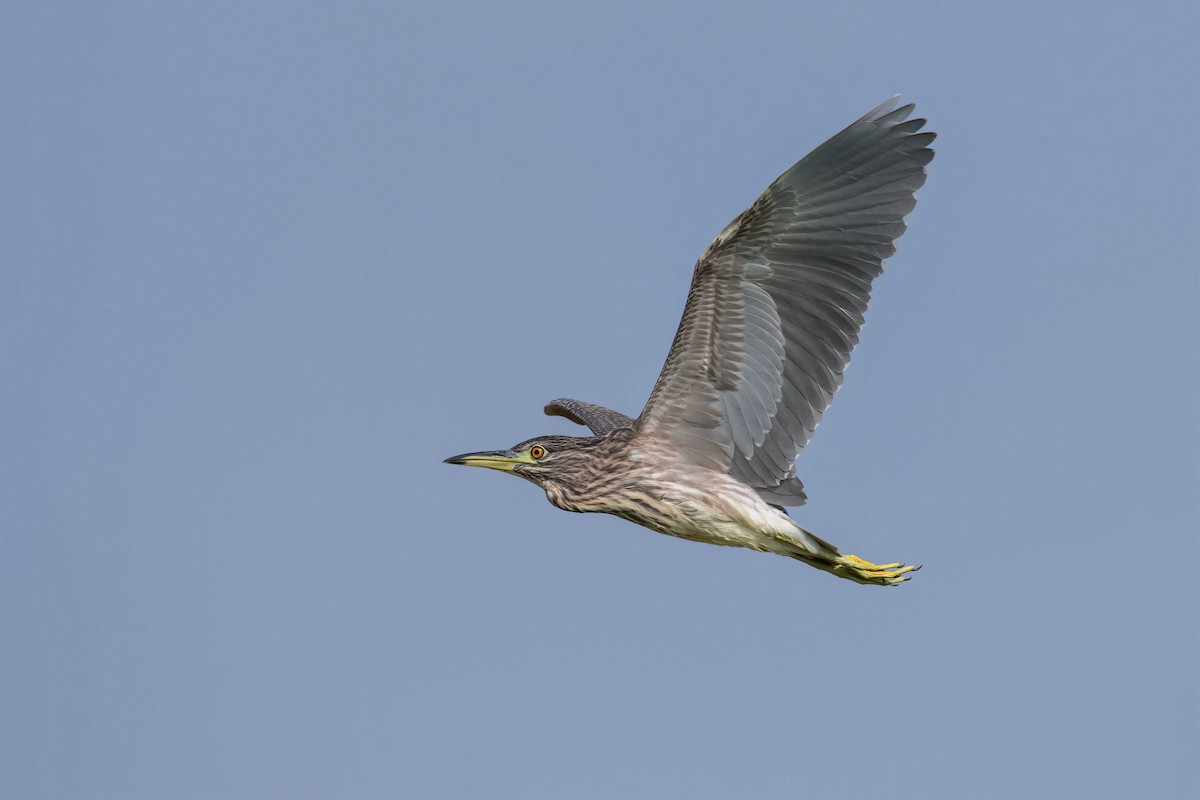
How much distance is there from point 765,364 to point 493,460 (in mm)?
2459

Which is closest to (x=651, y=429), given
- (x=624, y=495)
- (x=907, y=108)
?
(x=624, y=495)

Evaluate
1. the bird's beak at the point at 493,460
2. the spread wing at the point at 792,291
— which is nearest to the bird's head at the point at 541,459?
the bird's beak at the point at 493,460

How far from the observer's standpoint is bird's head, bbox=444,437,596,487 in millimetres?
17453

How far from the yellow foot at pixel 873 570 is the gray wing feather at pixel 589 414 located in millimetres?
2866

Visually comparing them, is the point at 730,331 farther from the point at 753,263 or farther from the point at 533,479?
the point at 533,479

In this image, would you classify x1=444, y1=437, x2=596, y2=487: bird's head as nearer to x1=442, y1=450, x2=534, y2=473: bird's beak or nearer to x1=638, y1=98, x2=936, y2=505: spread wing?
x1=442, y1=450, x2=534, y2=473: bird's beak

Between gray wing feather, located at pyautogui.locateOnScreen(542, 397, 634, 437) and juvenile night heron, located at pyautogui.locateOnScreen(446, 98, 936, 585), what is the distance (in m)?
1.81

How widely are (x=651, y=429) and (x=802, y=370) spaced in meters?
1.26

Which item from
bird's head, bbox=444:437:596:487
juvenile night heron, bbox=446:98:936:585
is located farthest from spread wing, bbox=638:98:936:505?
bird's head, bbox=444:437:596:487

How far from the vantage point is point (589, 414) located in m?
19.7

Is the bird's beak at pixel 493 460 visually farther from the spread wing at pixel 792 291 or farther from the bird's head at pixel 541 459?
the spread wing at pixel 792 291

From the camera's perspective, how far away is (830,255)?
1662 centimetres

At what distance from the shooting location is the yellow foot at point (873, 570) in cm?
1686

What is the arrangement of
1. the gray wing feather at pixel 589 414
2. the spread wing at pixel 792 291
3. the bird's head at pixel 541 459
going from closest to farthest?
the spread wing at pixel 792 291, the bird's head at pixel 541 459, the gray wing feather at pixel 589 414
